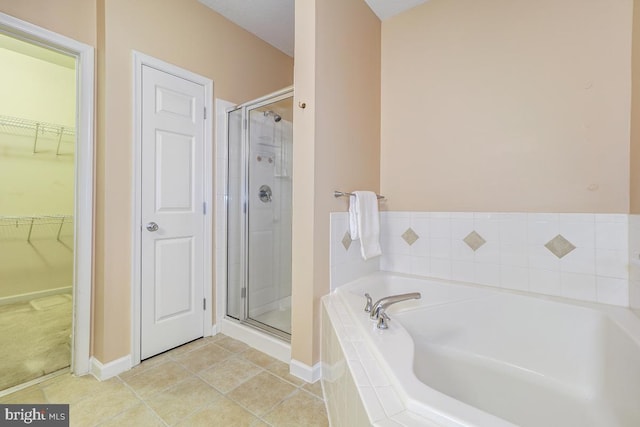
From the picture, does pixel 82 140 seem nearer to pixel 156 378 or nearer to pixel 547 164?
pixel 156 378

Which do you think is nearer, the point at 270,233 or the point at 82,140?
the point at 82,140

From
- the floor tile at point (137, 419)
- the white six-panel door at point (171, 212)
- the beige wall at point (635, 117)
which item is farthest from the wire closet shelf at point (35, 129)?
the beige wall at point (635, 117)

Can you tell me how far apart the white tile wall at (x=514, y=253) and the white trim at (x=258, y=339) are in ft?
1.83

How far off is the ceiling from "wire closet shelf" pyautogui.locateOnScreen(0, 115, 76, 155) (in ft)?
7.53

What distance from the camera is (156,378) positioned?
158 cm

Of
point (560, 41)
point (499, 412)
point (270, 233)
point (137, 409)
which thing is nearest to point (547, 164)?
point (560, 41)

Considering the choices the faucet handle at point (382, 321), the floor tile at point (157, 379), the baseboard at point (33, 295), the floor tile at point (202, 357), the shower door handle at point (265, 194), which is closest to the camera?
the faucet handle at point (382, 321)

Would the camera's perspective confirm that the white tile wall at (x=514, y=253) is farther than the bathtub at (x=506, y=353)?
Yes

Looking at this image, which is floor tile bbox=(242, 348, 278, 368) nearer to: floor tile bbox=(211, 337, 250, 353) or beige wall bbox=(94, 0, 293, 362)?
floor tile bbox=(211, 337, 250, 353)

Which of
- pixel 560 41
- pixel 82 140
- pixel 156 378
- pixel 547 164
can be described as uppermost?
pixel 560 41

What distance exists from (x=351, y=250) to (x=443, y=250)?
656mm

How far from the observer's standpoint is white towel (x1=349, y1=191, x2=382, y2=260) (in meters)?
1.79

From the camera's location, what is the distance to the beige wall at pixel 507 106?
4.72 feet

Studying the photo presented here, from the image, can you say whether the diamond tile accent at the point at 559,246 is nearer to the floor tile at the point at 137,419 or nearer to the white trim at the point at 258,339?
the white trim at the point at 258,339
